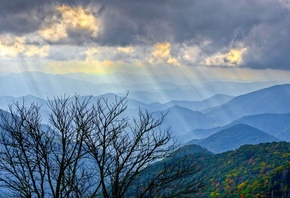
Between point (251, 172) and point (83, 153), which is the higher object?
point (251, 172)

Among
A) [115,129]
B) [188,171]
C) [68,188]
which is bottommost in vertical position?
[188,171]

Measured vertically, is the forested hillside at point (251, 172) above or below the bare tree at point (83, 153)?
above

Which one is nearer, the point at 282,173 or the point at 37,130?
the point at 37,130

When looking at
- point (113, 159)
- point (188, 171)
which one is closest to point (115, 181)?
point (113, 159)

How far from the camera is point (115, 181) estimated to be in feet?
34.5

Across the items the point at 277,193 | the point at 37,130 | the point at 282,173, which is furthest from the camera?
the point at 282,173

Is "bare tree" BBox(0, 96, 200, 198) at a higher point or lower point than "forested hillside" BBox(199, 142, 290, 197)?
lower

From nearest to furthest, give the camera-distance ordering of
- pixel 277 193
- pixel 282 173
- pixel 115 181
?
pixel 115 181
pixel 277 193
pixel 282 173

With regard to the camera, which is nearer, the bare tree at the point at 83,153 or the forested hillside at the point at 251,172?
the bare tree at the point at 83,153

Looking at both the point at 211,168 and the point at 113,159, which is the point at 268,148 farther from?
the point at 113,159

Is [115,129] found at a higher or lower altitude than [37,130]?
lower

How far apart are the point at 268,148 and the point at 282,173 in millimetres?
51952

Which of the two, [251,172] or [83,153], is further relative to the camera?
[251,172]

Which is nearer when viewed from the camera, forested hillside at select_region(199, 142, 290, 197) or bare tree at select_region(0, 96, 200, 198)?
bare tree at select_region(0, 96, 200, 198)
